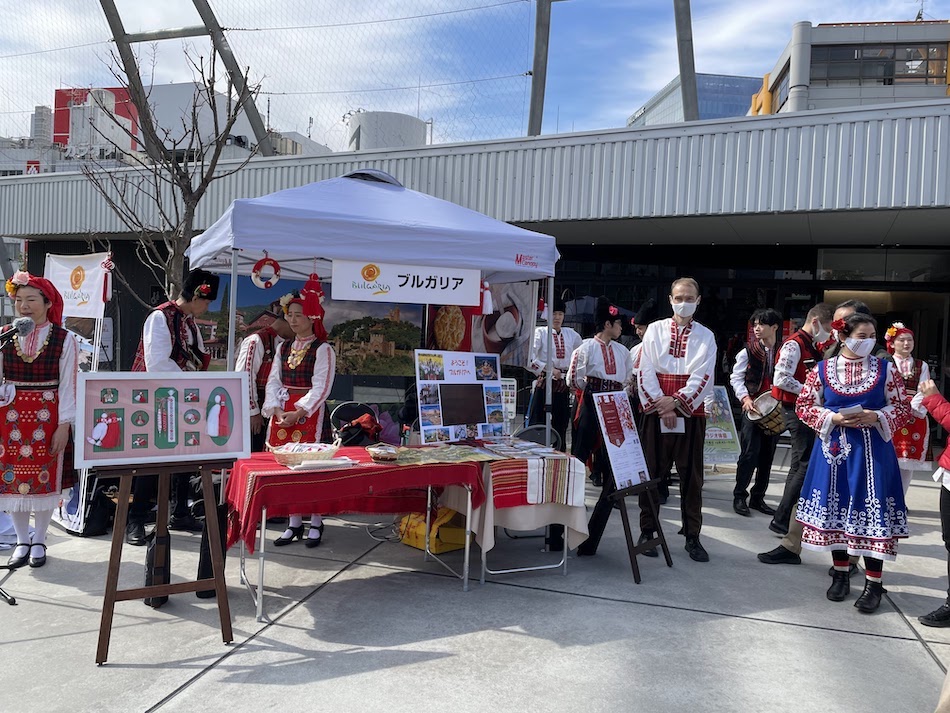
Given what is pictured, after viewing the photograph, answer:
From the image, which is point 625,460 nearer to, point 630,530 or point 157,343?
point 630,530

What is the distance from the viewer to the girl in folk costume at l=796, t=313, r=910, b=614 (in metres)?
3.85

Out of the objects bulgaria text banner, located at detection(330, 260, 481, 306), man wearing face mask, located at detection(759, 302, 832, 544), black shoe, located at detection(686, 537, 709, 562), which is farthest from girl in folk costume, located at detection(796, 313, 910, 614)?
bulgaria text banner, located at detection(330, 260, 481, 306)

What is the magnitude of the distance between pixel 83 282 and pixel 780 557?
5.93 metres

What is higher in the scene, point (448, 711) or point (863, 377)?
point (863, 377)

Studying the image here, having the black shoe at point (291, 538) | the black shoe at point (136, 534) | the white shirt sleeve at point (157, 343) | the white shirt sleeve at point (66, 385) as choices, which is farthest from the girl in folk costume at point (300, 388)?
the white shirt sleeve at point (66, 385)

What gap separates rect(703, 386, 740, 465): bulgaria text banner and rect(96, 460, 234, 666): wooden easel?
5.74 meters

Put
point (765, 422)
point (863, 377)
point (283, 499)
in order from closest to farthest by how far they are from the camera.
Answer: point (283, 499), point (863, 377), point (765, 422)

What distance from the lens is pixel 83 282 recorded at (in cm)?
600

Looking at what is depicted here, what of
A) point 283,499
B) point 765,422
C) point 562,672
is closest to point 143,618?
point 283,499

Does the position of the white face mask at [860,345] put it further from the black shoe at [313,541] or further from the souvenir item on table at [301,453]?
the black shoe at [313,541]

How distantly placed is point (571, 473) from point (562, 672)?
148 cm

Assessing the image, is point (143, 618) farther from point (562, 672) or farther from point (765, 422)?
point (765, 422)

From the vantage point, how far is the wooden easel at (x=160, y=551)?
3.05m

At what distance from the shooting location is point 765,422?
6.09m
